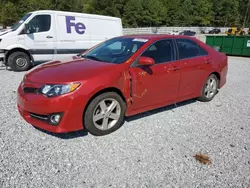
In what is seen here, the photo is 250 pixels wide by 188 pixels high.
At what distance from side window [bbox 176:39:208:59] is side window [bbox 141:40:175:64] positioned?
232 mm

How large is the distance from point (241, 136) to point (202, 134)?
0.60 metres

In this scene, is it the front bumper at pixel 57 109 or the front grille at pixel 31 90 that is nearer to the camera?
the front bumper at pixel 57 109

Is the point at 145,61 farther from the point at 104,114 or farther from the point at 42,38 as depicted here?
the point at 42,38

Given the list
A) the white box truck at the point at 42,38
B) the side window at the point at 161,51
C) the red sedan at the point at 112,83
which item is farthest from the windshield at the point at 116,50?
the white box truck at the point at 42,38

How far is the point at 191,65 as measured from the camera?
414 cm

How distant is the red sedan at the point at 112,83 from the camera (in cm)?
284

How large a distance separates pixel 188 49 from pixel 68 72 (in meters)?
2.49

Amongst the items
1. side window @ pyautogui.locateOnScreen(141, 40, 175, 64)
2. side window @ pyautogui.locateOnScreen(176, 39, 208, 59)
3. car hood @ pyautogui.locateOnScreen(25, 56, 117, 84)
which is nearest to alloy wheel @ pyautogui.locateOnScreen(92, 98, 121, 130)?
car hood @ pyautogui.locateOnScreen(25, 56, 117, 84)

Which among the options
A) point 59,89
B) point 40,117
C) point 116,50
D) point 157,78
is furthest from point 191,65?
point 40,117

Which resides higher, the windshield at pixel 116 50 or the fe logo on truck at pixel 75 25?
the fe logo on truck at pixel 75 25

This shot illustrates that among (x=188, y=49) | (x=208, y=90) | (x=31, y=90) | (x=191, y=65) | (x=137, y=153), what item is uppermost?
(x=188, y=49)

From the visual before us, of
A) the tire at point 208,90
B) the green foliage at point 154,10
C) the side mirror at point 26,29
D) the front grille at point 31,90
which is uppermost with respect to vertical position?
the green foliage at point 154,10

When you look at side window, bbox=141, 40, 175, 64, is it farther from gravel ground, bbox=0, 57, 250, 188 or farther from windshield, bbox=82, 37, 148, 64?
gravel ground, bbox=0, 57, 250, 188

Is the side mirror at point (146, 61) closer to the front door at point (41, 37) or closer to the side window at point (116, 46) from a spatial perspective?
the side window at point (116, 46)
